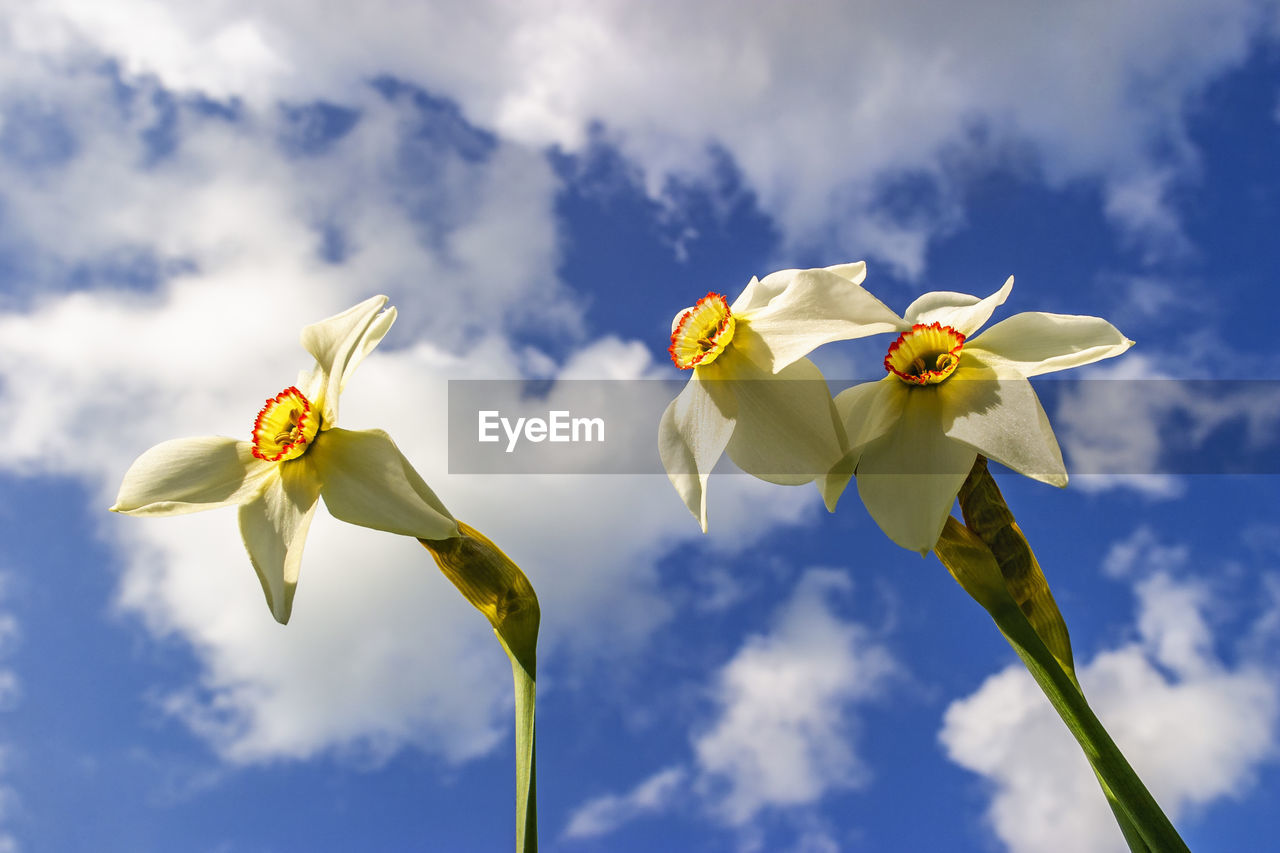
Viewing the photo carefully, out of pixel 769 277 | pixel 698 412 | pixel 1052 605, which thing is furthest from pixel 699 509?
pixel 1052 605

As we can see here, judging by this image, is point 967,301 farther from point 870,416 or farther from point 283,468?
point 283,468

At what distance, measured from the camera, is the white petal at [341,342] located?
765 mm

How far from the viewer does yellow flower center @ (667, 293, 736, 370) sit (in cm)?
69

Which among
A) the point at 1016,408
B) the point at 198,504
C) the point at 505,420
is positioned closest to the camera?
the point at 1016,408

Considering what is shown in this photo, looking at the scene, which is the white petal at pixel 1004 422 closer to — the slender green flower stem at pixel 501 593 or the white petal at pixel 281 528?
the slender green flower stem at pixel 501 593

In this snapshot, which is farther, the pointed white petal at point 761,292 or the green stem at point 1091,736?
the pointed white petal at point 761,292

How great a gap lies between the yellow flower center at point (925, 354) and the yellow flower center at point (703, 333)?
0.15 m

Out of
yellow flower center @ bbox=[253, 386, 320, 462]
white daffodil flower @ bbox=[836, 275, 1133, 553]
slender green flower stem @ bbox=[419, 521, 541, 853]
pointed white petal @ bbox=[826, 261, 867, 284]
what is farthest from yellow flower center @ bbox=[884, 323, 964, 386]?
yellow flower center @ bbox=[253, 386, 320, 462]

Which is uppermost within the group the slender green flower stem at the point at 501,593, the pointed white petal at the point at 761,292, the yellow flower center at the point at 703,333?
the pointed white petal at the point at 761,292

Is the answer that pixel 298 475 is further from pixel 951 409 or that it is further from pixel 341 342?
pixel 951 409

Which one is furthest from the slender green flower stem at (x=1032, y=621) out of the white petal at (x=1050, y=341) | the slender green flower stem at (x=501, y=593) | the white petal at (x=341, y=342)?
the white petal at (x=341, y=342)

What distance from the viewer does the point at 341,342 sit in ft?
2.61

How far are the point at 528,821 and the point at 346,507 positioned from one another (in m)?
0.33

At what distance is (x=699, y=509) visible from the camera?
687 mm
